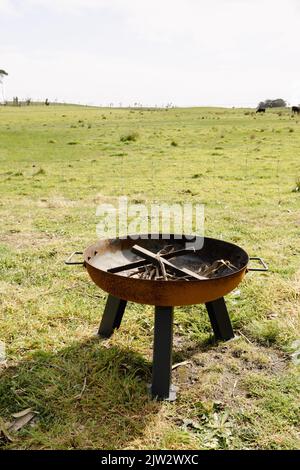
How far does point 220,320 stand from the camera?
3639mm

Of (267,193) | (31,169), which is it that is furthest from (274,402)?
(31,169)

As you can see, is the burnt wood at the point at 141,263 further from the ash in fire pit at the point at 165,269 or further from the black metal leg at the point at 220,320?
the black metal leg at the point at 220,320

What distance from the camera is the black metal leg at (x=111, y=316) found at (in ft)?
11.8

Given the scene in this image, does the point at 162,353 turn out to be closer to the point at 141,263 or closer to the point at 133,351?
the point at 133,351

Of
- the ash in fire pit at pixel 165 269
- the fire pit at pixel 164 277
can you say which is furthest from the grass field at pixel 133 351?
the ash in fire pit at pixel 165 269

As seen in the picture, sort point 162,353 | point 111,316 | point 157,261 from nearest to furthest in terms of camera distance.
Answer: point 162,353, point 157,261, point 111,316

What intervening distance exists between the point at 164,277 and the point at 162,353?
518 mm

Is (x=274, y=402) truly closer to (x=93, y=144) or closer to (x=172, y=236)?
(x=172, y=236)

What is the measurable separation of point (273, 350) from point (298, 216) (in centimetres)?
433

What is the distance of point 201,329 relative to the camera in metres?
3.90

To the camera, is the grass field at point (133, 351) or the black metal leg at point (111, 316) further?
the black metal leg at point (111, 316)

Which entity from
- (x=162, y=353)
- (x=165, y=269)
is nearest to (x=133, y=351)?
(x=162, y=353)

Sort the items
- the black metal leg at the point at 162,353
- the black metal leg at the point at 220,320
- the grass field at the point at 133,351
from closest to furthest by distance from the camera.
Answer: the grass field at the point at 133,351 < the black metal leg at the point at 162,353 < the black metal leg at the point at 220,320
